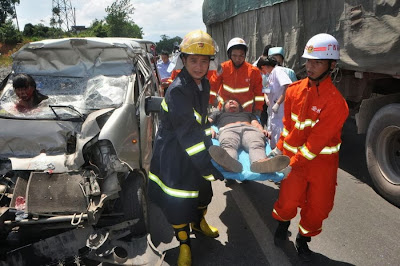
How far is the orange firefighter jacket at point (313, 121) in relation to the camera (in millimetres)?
2561

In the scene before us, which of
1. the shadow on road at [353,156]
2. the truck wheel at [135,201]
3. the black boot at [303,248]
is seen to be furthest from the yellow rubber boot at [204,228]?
the shadow on road at [353,156]

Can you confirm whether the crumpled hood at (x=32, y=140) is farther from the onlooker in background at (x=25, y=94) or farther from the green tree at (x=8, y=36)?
the green tree at (x=8, y=36)

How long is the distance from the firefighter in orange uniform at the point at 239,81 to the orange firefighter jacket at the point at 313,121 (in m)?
1.20

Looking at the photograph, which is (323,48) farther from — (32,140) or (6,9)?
(6,9)

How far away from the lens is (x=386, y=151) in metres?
3.98

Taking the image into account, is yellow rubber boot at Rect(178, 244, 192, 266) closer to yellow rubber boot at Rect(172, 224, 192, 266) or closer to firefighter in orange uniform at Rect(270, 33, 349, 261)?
yellow rubber boot at Rect(172, 224, 192, 266)

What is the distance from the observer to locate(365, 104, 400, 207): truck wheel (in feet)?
12.2

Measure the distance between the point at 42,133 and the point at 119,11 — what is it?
47318mm

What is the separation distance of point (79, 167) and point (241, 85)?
2.35 meters

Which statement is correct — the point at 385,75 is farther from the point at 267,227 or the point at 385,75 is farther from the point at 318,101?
the point at 267,227

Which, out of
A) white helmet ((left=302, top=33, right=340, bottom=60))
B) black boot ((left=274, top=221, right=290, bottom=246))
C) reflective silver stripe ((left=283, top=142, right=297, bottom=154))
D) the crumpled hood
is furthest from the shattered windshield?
black boot ((left=274, top=221, right=290, bottom=246))

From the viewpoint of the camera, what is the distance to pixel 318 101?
2645 mm

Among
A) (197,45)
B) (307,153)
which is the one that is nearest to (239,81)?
(197,45)

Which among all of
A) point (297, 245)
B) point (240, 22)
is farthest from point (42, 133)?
point (240, 22)
